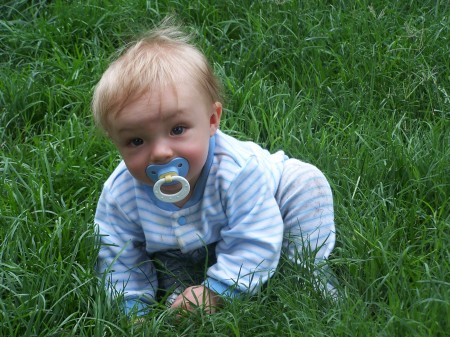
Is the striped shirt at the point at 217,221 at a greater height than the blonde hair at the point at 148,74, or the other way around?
the blonde hair at the point at 148,74

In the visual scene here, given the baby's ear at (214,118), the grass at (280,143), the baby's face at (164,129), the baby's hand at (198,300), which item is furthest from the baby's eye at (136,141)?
the baby's hand at (198,300)

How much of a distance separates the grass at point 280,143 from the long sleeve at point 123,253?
0.06 metres

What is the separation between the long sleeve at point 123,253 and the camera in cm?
323

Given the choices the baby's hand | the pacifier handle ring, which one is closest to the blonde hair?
the pacifier handle ring

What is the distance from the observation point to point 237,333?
279 centimetres

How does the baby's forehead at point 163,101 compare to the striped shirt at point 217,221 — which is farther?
the striped shirt at point 217,221

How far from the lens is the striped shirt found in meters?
3.12

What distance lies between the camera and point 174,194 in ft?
10.1

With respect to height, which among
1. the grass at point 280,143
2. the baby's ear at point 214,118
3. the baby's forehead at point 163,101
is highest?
the baby's forehead at point 163,101

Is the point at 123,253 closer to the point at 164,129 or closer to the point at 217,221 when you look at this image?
the point at 217,221

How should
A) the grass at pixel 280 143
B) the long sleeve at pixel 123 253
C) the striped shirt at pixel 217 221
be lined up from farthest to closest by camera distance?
the long sleeve at pixel 123 253 < the striped shirt at pixel 217 221 < the grass at pixel 280 143

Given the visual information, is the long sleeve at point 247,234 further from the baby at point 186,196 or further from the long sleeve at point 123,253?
the long sleeve at point 123,253

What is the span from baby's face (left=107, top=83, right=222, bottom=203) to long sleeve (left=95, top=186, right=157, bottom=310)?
0.23 m

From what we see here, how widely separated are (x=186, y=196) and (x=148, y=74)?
16.0 inches
